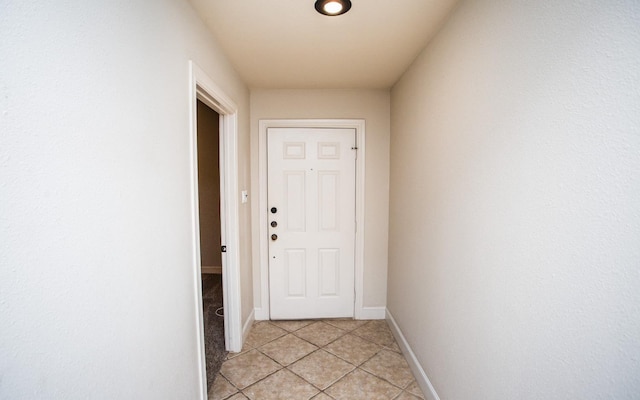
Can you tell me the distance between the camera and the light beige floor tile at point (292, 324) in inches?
111

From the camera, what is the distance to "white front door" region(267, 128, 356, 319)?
9.48 ft

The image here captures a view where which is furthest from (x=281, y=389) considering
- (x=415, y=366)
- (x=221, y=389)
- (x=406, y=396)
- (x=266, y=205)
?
(x=266, y=205)

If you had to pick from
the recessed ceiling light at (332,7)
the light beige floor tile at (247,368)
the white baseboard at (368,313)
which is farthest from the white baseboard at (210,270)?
the recessed ceiling light at (332,7)

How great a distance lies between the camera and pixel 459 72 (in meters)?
1.50

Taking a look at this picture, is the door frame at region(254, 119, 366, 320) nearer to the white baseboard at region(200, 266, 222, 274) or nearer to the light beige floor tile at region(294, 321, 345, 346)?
the light beige floor tile at region(294, 321, 345, 346)

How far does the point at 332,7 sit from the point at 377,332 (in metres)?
2.68

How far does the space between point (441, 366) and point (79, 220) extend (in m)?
1.92

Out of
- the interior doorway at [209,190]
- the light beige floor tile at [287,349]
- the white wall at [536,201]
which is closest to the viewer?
the white wall at [536,201]

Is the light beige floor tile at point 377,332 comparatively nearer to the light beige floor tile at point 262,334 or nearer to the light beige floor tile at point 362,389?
the light beige floor tile at point 362,389

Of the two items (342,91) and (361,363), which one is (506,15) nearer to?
(342,91)

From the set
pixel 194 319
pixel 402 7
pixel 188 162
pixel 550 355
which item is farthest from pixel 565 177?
pixel 194 319

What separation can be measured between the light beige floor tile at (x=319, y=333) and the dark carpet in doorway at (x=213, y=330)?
0.72 metres

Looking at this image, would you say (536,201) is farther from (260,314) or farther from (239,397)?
(260,314)

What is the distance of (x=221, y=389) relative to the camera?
6.45 feet
